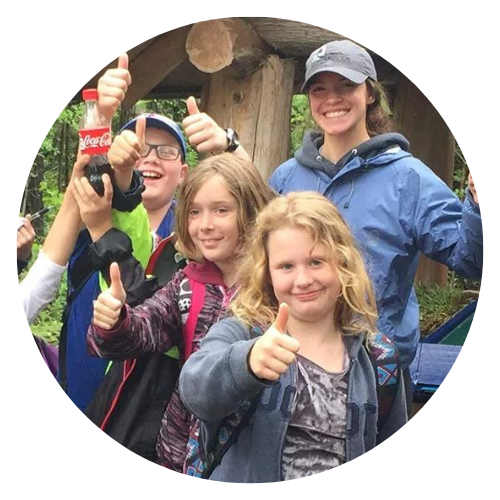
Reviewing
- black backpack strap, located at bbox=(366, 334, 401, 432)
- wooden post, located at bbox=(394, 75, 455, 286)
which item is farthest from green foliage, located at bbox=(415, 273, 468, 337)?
black backpack strap, located at bbox=(366, 334, 401, 432)

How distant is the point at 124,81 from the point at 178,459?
3.43ft

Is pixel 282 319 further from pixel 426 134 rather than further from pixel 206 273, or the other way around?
pixel 426 134

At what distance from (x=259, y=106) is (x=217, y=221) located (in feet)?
1.46

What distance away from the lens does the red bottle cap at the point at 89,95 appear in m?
3.40

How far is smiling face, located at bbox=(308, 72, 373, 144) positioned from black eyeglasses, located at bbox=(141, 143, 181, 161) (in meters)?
0.41

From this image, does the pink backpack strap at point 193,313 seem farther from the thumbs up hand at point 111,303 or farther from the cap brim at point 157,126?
the cap brim at point 157,126

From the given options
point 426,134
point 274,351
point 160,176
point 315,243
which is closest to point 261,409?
point 274,351

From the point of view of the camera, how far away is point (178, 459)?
332cm

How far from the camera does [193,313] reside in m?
3.25

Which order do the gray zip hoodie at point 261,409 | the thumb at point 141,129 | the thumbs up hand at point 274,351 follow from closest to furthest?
the thumbs up hand at point 274,351, the gray zip hoodie at point 261,409, the thumb at point 141,129

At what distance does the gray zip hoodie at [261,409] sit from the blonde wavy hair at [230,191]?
24 cm

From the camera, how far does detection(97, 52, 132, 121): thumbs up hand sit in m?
3.37

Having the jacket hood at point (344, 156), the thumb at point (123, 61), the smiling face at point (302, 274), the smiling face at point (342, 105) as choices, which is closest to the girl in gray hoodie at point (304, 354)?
the smiling face at point (302, 274)

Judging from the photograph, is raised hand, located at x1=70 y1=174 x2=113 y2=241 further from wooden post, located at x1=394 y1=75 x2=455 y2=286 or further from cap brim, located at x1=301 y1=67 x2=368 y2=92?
wooden post, located at x1=394 y1=75 x2=455 y2=286
